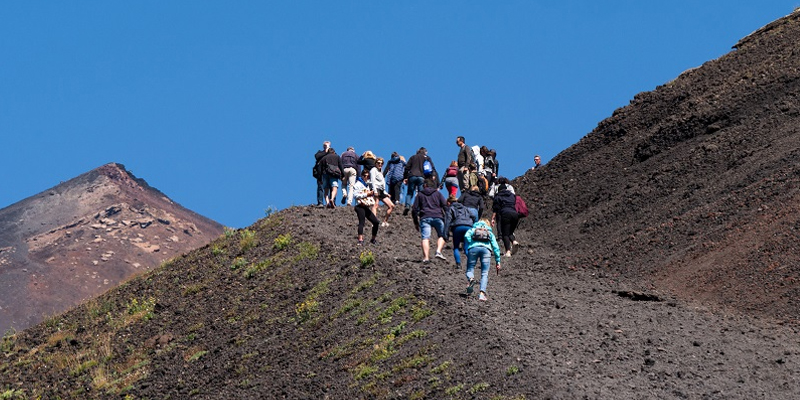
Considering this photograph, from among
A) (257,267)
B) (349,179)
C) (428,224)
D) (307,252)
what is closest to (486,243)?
(428,224)

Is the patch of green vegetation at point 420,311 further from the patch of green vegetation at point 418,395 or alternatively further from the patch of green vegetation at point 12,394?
the patch of green vegetation at point 12,394

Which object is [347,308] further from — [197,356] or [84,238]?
[84,238]

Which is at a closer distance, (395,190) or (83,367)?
(83,367)

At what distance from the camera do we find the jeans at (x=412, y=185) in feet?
106

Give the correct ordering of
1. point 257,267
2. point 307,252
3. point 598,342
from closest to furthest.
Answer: point 598,342 → point 307,252 → point 257,267

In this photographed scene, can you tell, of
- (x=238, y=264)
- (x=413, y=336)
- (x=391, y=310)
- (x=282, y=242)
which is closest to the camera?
(x=413, y=336)

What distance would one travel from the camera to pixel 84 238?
96.2 meters

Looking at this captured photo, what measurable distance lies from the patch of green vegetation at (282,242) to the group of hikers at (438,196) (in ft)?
5.95

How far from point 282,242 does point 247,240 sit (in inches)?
78.8

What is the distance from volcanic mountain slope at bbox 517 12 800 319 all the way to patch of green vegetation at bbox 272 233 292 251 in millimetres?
6049

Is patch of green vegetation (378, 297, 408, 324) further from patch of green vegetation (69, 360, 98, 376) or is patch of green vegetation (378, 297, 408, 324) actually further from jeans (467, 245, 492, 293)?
patch of green vegetation (69, 360, 98, 376)

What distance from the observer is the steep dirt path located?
715 inches

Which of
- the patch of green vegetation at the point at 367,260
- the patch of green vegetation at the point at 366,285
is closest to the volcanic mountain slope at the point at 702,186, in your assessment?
the patch of green vegetation at the point at 367,260

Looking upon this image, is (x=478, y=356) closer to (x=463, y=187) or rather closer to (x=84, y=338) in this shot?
(x=84, y=338)
